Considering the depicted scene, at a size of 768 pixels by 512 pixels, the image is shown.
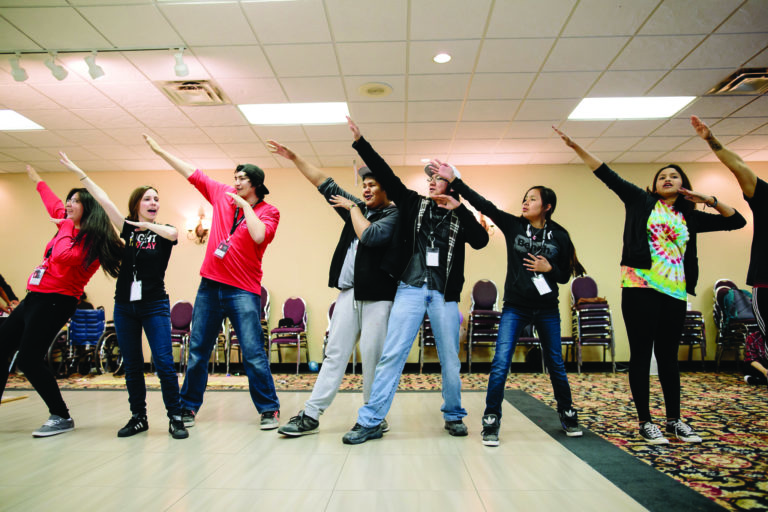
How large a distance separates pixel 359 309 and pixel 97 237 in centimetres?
170

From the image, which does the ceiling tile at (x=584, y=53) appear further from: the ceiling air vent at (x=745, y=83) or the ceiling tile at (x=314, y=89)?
the ceiling tile at (x=314, y=89)

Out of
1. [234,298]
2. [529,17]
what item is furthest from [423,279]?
[529,17]

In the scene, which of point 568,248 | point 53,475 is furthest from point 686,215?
point 53,475

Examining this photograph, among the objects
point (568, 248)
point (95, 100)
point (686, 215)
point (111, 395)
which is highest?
point (95, 100)

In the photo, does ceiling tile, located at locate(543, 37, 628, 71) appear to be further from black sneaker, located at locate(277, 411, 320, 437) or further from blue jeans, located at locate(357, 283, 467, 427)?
black sneaker, located at locate(277, 411, 320, 437)

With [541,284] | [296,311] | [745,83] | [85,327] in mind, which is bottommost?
[85,327]

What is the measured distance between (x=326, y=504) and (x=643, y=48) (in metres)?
4.45

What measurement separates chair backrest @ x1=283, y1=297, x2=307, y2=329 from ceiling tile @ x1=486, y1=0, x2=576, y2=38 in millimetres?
4638

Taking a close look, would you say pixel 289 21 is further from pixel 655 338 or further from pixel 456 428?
pixel 655 338

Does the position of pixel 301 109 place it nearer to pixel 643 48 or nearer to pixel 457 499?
pixel 643 48

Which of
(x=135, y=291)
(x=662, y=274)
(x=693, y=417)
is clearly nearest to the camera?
(x=662, y=274)

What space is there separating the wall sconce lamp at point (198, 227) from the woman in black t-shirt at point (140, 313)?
15.4ft

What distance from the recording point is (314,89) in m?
4.67

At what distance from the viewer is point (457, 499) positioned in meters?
1.56
